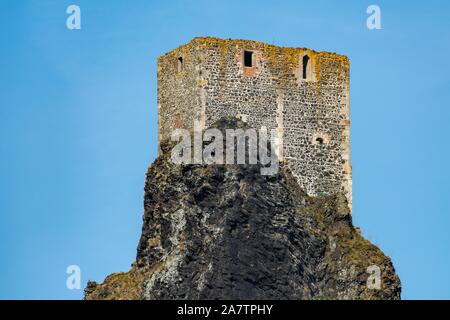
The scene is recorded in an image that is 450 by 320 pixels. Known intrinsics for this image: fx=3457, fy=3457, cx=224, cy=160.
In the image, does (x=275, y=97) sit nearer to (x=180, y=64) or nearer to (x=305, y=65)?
(x=305, y=65)

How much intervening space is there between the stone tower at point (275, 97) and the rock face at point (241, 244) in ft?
3.20

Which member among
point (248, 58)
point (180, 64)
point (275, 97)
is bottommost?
A: point (275, 97)

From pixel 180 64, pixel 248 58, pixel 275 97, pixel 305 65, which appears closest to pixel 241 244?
pixel 275 97

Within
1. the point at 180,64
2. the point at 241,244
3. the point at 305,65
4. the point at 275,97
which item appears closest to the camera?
the point at 241,244

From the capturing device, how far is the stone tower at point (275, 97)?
142125 millimetres

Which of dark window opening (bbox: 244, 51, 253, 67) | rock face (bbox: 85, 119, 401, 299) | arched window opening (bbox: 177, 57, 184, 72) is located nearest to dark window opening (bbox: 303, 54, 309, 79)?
dark window opening (bbox: 244, 51, 253, 67)

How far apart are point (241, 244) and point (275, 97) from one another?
24.5 feet

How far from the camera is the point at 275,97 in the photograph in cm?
14312

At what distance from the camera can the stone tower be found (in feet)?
466

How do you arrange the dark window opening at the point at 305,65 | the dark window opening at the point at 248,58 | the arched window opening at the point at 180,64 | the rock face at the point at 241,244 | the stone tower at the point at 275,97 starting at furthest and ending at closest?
1. the dark window opening at the point at 305,65
2. the arched window opening at the point at 180,64
3. the dark window opening at the point at 248,58
4. the stone tower at the point at 275,97
5. the rock face at the point at 241,244

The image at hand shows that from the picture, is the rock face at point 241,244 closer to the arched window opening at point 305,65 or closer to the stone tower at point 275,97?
the stone tower at point 275,97

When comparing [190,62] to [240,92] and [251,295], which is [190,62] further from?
[251,295]

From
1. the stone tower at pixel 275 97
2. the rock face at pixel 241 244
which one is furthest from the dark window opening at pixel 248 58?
the rock face at pixel 241 244
